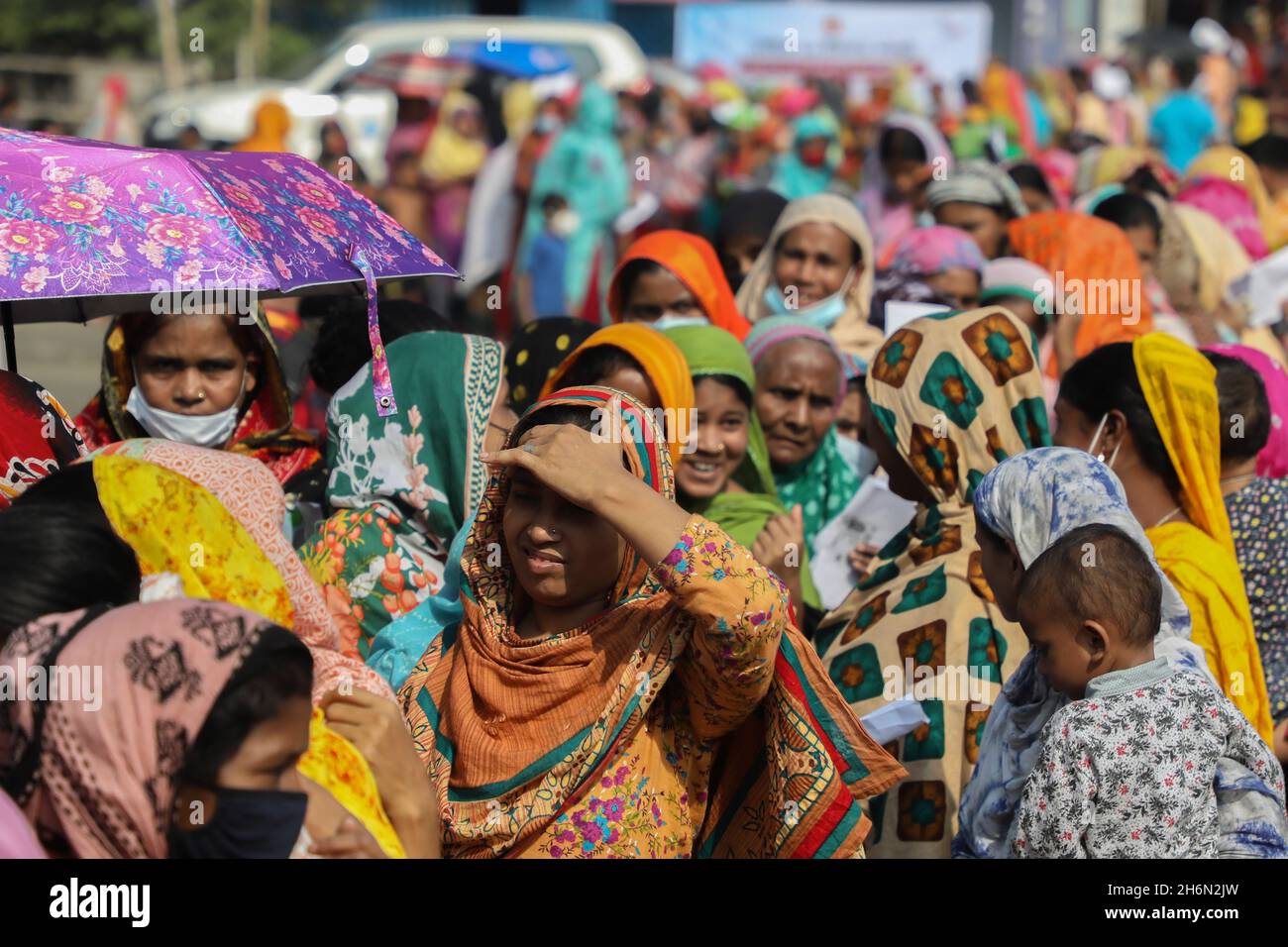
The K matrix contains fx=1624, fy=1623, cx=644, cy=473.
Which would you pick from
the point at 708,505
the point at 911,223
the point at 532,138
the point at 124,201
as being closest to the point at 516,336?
the point at 708,505

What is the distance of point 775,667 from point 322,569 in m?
1.26

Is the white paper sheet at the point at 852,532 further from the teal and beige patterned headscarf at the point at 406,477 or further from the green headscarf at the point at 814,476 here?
the teal and beige patterned headscarf at the point at 406,477

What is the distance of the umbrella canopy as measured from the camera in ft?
63.6

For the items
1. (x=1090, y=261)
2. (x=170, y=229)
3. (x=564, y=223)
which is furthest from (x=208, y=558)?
(x=564, y=223)

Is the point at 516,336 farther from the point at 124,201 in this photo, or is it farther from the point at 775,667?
the point at 775,667

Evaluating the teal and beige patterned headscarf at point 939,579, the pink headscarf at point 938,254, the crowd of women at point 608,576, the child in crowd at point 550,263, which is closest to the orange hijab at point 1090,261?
the crowd of women at point 608,576

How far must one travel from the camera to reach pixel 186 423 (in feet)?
13.8

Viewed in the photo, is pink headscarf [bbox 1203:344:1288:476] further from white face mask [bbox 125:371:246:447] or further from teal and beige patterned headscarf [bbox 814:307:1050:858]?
white face mask [bbox 125:371:246:447]

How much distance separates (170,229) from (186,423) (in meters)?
1.12

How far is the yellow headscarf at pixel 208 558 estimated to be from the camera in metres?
2.34

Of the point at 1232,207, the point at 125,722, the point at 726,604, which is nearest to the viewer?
the point at 125,722

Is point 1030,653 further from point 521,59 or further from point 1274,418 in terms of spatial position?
point 521,59

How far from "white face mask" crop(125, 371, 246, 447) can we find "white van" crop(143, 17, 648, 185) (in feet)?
40.0

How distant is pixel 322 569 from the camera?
361 centimetres
